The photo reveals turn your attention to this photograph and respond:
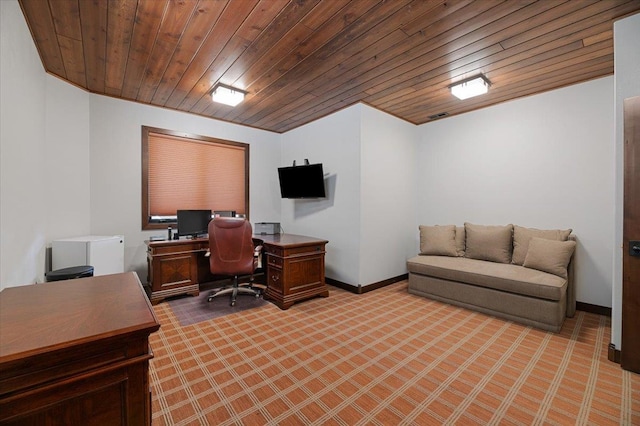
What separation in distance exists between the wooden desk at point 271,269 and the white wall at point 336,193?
53 centimetres

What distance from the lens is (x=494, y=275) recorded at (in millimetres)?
3252

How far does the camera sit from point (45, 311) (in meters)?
1.13

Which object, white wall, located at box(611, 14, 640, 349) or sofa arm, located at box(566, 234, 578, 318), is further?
sofa arm, located at box(566, 234, 578, 318)

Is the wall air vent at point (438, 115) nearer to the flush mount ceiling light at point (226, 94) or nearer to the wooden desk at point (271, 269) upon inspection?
the wooden desk at point (271, 269)

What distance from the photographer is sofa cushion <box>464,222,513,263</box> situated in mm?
3732

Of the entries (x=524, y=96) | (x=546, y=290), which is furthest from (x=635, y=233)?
(x=524, y=96)

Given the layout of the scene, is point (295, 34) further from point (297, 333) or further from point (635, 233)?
point (635, 233)

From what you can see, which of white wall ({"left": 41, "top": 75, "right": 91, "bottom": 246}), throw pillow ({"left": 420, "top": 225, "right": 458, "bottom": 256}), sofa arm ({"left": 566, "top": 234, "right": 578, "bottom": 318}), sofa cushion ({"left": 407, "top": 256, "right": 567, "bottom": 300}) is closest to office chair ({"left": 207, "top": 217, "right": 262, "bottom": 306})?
white wall ({"left": 41, "top": 75, "right": 91, "bottom": 246})

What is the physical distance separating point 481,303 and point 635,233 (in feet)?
5.48

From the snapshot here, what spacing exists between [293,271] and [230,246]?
35.9 inches

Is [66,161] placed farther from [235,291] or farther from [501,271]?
[501,271]

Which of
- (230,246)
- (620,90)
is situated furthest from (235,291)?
(620,90)

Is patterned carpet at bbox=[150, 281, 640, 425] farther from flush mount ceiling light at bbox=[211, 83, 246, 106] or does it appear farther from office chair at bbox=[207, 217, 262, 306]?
flush mount ceiling light at bbox=[211, 83, 246, 106]

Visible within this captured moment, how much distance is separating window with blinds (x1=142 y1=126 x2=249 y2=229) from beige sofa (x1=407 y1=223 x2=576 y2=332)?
3448 mm
